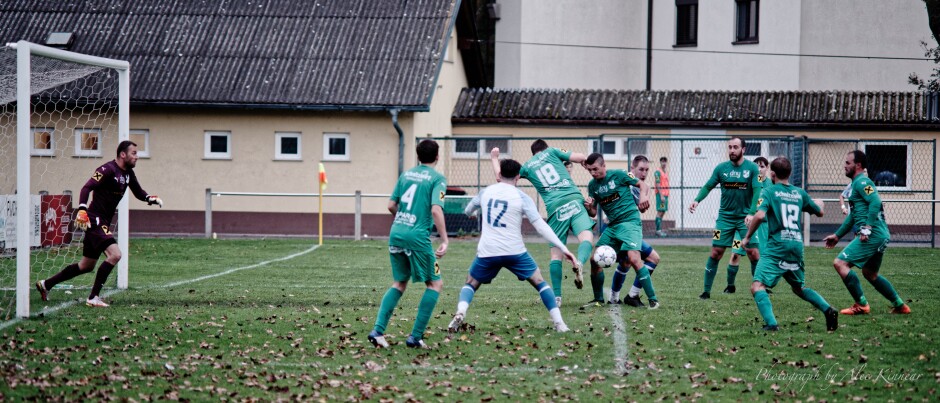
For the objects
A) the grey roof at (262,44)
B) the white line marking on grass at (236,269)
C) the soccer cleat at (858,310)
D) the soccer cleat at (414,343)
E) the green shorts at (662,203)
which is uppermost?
the grey roof at (262,44)

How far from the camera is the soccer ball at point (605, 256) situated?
10383 millimetres

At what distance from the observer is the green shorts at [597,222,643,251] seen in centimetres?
1096

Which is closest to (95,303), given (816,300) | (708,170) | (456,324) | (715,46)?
(456,324)

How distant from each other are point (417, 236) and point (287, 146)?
18701mm

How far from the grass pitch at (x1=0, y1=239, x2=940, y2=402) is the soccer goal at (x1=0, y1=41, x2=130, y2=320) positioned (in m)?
0.92

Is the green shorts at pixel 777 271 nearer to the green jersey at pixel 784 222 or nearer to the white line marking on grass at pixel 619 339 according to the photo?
the green jersey at pixel 784 222

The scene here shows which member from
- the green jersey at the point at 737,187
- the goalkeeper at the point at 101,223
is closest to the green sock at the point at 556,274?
the green jersey at the point at 737,187

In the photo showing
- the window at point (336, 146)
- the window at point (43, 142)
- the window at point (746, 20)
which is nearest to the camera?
the window at point (43, 142)

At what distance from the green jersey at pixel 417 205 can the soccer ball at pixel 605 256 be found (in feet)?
8.52

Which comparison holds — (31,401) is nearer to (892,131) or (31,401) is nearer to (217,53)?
(217,53)

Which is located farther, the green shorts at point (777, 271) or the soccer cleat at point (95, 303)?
the soccer cleat at point (95, 303)

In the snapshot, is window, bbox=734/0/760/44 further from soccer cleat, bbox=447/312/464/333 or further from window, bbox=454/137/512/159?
soccer cleat, bbox=447/312/464/333

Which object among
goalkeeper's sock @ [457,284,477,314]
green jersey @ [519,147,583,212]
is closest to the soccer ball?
green jersey @ [519,147,583,212]

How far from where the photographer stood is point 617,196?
1116 centimetres
